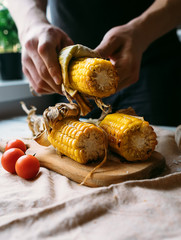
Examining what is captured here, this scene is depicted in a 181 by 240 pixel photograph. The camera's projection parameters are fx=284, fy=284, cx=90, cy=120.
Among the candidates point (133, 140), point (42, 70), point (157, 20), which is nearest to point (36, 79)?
point (42, 70)

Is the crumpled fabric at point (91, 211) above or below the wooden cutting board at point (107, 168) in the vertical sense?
above

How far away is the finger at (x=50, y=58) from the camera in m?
1.27

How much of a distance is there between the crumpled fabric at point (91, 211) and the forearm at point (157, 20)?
32.4 inches

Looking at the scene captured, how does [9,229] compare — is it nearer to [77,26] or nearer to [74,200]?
[74,200]

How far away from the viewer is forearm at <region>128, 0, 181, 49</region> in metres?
1.50

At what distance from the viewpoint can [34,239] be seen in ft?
2.39

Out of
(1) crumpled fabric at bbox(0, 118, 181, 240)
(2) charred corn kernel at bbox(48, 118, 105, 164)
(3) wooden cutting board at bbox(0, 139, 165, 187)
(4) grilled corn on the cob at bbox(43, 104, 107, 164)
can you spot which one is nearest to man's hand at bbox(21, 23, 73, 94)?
(4) grilled corn on the cob at bbox(43, 104, 107, 164)

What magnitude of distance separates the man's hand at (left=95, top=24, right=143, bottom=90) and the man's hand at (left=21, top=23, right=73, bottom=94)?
0.21m

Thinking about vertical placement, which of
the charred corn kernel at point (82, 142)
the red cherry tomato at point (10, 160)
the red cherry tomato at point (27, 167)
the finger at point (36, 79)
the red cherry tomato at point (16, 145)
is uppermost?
the finger at point (36, 79)

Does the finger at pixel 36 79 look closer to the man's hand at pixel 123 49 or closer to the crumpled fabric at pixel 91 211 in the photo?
the man's hand at pixel 123 49

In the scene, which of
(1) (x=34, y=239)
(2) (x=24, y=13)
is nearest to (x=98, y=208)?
(1) (x=34, y=239)

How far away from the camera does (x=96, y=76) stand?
1120 mm

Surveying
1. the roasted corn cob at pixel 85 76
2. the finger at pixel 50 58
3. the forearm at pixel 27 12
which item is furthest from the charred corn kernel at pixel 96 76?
the forearm at pixel 27 12

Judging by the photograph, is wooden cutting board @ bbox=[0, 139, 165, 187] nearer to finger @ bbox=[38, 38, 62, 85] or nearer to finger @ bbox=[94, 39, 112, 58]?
finger @ bbox=[38, 38, 62, 85]
